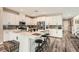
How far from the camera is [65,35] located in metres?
2.06

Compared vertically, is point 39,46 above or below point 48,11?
below


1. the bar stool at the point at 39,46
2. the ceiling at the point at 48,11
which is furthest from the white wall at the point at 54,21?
the bar stool at the point at 39,46

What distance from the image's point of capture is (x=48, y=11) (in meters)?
2.07

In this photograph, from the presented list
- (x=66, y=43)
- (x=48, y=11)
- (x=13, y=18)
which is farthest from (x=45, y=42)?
(x=13, y=18)

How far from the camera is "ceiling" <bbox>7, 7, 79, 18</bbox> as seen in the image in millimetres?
2045

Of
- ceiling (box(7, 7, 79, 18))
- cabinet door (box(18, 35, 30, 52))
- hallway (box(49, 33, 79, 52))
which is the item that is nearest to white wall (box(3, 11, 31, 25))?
ceiling (box(7, 7, 79, 18))

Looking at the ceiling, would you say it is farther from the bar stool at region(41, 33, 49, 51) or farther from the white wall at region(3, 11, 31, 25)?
the bar stool at region(41, 33, 49, 51)

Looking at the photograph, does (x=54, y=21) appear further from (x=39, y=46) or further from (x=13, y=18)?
(x=13, y=18)

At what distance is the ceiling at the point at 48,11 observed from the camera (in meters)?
2.04

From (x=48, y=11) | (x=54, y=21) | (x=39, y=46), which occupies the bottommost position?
(x=39, y=46)

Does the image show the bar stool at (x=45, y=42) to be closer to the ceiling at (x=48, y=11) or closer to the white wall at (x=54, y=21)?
the white wall at (x=54, y=21)
